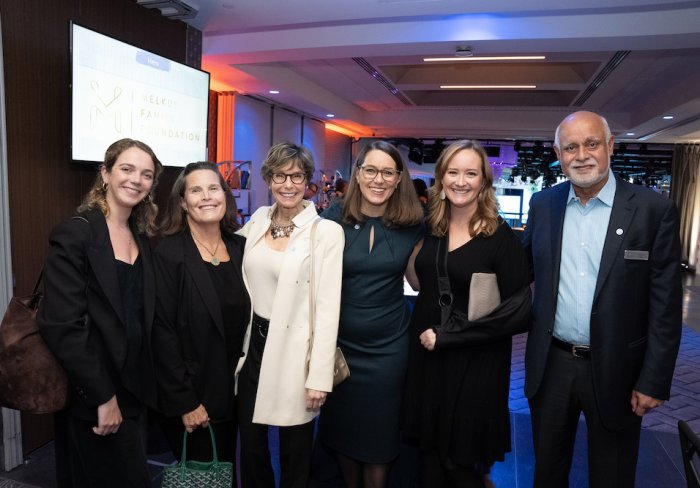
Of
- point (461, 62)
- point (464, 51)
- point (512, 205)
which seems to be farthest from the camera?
point (512, 205)

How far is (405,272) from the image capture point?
94.2 inches

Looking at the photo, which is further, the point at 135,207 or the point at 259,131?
the point at 259,131

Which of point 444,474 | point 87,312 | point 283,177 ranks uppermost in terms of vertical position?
point 283,177

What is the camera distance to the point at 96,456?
1.95 metres

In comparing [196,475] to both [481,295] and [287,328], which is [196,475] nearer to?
[287,328]

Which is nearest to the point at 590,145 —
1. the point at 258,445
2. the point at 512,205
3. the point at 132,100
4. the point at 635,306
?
the point at 635,306

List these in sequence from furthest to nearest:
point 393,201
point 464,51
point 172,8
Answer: point 464,51 → point 172,8 → point 393,201

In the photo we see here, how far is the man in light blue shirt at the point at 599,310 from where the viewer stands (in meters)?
1.94

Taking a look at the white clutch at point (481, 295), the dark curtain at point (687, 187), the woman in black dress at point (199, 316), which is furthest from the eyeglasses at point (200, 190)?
the dark curtain at point (687, 187)

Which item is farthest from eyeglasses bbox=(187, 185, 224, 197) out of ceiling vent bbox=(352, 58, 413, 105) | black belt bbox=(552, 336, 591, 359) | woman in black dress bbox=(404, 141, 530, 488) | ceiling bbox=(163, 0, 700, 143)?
ceiling vent bbox=(352, 58, 413, 105)

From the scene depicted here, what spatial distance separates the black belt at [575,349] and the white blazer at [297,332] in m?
0.92

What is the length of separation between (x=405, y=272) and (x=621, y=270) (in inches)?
34.9

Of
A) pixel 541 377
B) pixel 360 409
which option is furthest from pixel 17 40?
pixel 541 377

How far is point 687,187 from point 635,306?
1349 cm
